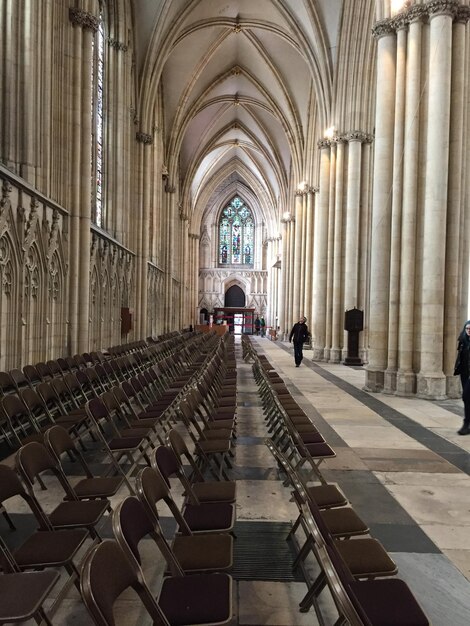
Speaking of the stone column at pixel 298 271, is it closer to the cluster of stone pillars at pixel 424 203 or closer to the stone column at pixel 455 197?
the cluster of stone pillars at pixel 424 203

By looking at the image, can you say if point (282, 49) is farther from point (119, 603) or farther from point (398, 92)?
point (119, 603)

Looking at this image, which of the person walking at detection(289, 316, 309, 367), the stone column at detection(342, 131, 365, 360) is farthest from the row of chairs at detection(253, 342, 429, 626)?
the stone column at detection(342, 131, 365, 360)

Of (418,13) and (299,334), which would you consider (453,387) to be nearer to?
(299,334)

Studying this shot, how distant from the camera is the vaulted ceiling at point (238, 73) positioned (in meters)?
20.7

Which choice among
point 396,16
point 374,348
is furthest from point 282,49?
point 374,348

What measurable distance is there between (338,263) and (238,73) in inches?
700

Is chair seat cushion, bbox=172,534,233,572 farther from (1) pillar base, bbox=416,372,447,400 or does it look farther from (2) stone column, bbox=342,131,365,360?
(2) stone column, bbox=342,131,365,360

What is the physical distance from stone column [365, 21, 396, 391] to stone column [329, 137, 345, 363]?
747 cm

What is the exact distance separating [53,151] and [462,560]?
39.9ft

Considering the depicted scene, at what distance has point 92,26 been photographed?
13.2 metres

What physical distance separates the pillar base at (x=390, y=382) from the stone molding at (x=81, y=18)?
Answer: 12.0 metres

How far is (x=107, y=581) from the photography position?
6.27ft

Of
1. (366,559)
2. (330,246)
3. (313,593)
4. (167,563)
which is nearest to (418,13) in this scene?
(330,246)

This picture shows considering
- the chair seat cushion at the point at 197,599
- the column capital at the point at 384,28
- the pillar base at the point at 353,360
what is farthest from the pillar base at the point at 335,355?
the chair seat cushion at the point at 197,599
